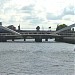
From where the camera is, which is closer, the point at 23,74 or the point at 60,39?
the point at 23,74

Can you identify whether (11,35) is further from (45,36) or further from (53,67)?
(53,67)

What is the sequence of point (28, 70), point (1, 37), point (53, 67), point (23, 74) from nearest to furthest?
point (23, 74)
point (28, 70)
point (53, 67)
point (1, 37)

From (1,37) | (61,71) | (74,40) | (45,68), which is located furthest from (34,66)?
(1,37)

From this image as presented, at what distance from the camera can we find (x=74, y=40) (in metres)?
138

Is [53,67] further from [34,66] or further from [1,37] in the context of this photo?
[1,37]

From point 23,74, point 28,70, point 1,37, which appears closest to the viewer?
point 23,74

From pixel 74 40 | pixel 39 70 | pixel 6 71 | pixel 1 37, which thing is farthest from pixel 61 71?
pixel 1 37

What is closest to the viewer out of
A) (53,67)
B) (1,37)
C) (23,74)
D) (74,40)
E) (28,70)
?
(23,74)

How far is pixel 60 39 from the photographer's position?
180 meters

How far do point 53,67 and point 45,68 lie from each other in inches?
58.6

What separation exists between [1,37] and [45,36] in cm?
1949

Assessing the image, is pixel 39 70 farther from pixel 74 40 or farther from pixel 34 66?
pixel 74 40

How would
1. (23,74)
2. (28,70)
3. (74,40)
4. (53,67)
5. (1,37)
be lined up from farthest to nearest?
(1,37), (74,40), (53,67), (28,70), (23,74)

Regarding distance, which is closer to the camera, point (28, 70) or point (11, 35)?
point (28, 70)
